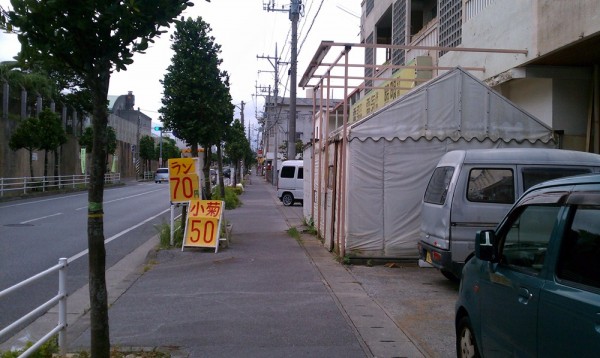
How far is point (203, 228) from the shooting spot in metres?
13.3

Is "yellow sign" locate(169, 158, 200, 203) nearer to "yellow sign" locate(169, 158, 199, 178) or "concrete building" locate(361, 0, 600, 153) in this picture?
"yellow sign" locate(169, 158, 199, 178)

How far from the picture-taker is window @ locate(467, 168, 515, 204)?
9.05 m

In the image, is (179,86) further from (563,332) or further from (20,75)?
(20,75)

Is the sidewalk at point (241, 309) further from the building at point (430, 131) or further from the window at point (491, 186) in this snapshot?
the window at point (491, 186)

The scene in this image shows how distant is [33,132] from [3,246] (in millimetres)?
22512

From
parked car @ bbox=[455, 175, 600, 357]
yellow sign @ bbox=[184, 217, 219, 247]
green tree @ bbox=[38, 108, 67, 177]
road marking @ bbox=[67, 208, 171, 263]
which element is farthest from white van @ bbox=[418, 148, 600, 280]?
green tree @ bbox=[38, 108, 67, 177]

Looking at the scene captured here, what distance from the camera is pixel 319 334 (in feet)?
22.2

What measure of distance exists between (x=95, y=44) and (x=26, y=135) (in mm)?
32218

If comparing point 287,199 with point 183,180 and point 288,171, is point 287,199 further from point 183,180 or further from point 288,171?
point 183,180

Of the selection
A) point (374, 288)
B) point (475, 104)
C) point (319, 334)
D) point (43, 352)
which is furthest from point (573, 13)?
point (43, 352)

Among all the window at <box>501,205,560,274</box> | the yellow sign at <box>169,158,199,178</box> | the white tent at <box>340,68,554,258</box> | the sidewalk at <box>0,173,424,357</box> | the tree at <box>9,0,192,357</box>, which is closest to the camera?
the window at <box>501,205,560,274</box>

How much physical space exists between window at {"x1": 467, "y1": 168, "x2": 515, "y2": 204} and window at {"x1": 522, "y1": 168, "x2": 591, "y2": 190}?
20 centimetres

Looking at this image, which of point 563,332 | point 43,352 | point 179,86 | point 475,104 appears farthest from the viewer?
point 179,86

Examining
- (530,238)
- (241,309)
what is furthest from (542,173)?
(530,238)
